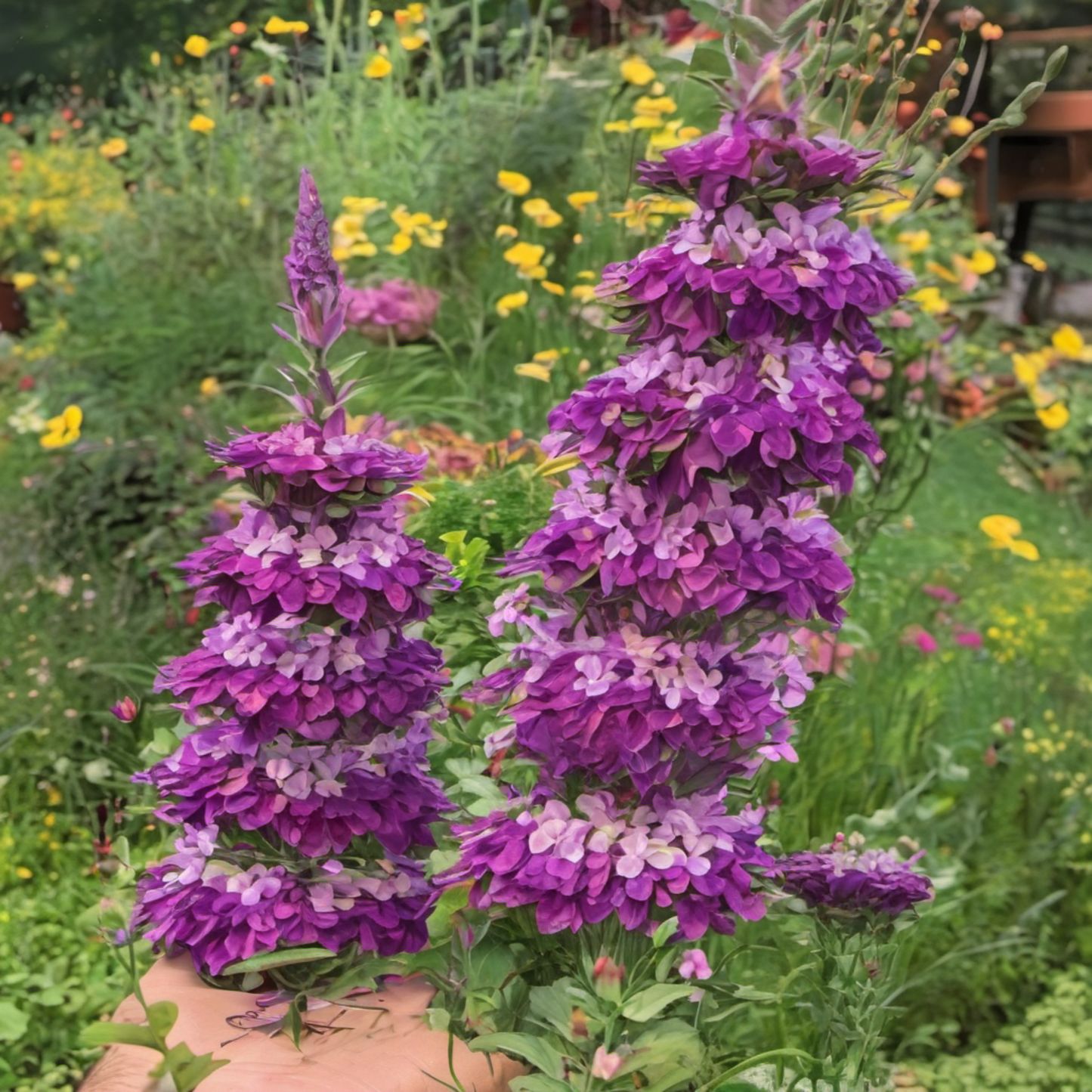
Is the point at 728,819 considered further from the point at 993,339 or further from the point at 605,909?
the point at 993,339

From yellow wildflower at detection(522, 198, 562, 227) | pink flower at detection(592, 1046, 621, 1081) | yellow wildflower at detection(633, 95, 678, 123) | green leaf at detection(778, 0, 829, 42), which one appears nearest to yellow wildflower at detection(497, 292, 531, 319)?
yellow wildflower at detection(522, 198, 562, 227)

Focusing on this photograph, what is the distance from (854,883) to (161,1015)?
2.89 ft

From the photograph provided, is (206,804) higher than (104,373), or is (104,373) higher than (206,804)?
(206,804)

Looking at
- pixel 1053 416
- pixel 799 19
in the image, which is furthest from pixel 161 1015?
pixel 1053 416

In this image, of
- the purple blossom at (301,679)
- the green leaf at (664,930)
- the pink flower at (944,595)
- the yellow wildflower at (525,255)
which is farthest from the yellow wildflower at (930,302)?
the green leaf at (664,930)

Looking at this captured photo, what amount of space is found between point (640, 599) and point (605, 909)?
0.35 metres

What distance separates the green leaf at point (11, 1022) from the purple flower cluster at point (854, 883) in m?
1.28

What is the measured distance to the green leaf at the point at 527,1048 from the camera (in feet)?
5.20

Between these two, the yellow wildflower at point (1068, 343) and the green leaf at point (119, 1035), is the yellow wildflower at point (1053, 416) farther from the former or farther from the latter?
the green leaf at point (119, 1035)

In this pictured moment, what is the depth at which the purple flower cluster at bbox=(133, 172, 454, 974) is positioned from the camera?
5.44 ft

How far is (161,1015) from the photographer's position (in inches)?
53.8

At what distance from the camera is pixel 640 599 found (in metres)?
1.64

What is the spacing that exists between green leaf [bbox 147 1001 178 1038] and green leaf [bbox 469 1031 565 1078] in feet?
1.23

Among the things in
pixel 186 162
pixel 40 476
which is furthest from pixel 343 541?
pixel 186 162
